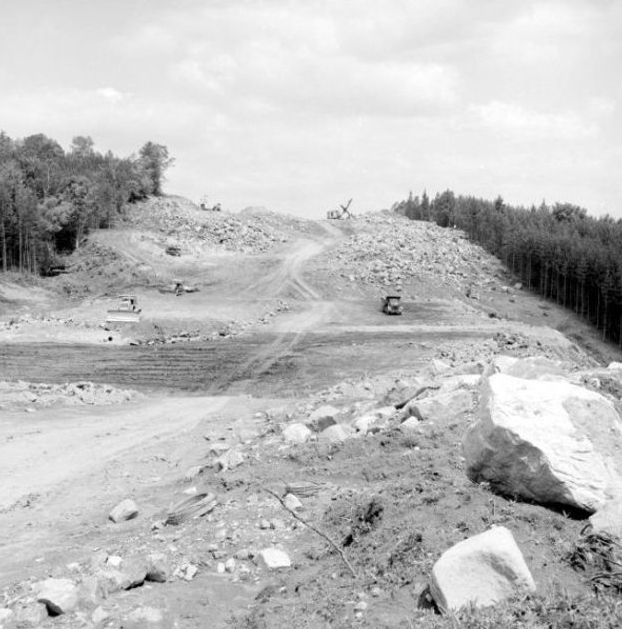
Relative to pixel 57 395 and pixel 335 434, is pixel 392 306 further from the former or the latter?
pixel 335 434

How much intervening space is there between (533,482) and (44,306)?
39.9 meters

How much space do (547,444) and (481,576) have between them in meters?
1.99

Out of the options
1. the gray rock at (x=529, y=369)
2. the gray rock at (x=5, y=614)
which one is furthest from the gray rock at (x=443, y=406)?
the gray rock at (x=5, y=614)

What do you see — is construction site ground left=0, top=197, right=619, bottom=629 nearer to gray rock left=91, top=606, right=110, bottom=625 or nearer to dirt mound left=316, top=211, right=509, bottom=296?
gray rock left=91, top=606, right=110, bottom=625

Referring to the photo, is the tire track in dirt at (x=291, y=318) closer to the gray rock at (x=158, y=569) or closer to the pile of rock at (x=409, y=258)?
the pile of rock at (x=409, y=258)

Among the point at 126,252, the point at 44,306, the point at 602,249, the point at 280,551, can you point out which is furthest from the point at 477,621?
the point at 602,249

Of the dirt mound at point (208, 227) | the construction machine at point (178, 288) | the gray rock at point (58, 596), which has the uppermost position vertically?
the dirt mound at point (208, 227)

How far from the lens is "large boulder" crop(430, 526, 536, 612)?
5879 millimetres

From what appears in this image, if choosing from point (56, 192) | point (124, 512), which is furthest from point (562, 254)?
point (124, 512)

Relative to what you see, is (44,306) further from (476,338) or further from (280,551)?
(280,551)

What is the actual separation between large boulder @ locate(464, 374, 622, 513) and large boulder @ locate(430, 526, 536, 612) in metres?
1.43

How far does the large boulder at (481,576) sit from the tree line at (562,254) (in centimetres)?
5050

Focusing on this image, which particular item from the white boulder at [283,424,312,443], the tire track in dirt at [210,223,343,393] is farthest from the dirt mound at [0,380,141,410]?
the white boulder at [283,424,312,443]

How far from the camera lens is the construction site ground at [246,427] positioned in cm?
734
